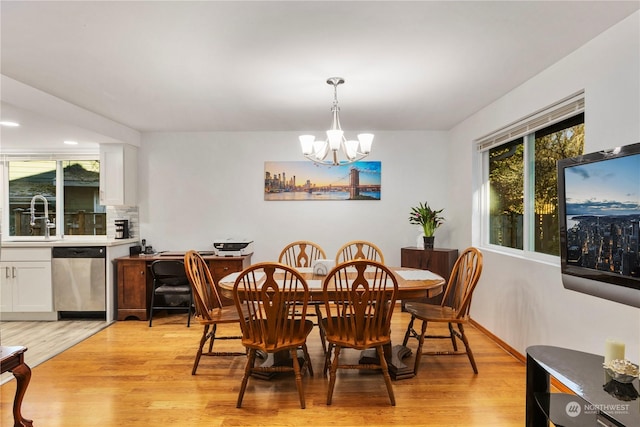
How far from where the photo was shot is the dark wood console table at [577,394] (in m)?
1.33

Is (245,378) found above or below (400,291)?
below

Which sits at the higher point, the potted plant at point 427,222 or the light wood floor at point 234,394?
the potted plant at point 427,222

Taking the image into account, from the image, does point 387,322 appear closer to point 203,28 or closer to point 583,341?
point 583,341

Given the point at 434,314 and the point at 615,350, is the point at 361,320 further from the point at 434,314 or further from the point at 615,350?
the point at 615,350

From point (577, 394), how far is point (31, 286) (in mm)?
5035

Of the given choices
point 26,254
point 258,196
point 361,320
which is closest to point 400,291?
point 361,320

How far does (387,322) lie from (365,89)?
1931mm

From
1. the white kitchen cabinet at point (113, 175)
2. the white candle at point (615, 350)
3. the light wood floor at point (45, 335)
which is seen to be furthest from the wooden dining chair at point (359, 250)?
the white kitchen cabinet at point (113, 175)

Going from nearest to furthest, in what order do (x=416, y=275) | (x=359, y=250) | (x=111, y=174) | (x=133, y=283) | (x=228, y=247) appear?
(x=416, y=275), (x=359, y=250), (x=133, y=283), (x=228, y=247), (x=111, y=174)

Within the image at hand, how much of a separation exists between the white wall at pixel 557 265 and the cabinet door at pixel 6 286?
16.8 ft

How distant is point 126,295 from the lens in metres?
4.30

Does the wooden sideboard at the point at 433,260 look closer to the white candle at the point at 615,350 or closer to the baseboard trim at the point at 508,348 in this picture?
the baseboard trim at the point at 508,348

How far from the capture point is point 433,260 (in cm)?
430

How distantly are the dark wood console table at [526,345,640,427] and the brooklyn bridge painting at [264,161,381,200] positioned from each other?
10.7ft
